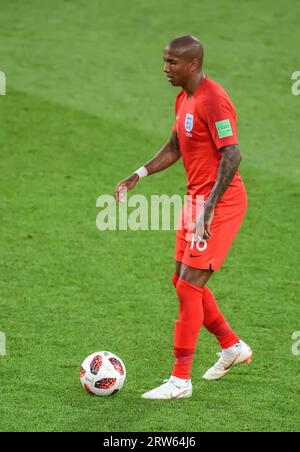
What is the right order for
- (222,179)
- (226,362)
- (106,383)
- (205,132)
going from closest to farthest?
(222,179) → (205,132) → (106,383) → (226,362)

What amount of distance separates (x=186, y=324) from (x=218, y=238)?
21.9 inches

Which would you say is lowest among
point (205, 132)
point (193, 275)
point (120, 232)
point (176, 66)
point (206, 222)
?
point (193, 275)

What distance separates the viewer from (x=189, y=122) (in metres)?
6.62

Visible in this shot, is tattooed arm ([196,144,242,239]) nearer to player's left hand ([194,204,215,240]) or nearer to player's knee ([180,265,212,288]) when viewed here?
player's left hand ([194,204,215,240])

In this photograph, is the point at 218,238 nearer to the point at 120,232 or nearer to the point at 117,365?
the point at 117,365

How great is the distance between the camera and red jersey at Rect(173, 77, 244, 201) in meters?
6.45

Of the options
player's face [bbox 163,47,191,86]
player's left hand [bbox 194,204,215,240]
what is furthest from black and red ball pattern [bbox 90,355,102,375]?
player's face [bbox 163,47,191,86]

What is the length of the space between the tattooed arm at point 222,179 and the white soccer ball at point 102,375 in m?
0.99

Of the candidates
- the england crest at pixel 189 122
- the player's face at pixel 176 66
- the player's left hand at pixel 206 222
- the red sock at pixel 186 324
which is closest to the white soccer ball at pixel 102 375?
the red sock at pixel 186 324

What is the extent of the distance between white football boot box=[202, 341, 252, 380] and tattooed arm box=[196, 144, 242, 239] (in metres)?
0.95

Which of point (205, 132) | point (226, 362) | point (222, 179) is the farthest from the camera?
point (226, 362)

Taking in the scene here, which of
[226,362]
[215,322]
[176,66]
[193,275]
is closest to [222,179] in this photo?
[193,275]

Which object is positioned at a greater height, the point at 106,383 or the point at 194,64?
the point at 194,64
